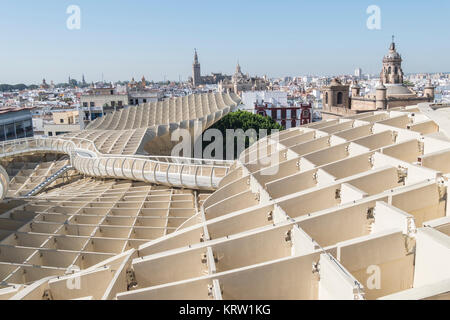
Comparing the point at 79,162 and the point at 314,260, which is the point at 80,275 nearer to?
Result: the point at 314,260

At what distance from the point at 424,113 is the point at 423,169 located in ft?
23.9

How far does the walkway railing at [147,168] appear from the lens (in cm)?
1817

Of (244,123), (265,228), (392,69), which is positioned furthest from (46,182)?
(392,69)

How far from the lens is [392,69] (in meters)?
78.8

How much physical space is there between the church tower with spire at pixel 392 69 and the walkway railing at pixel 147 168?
220 ft

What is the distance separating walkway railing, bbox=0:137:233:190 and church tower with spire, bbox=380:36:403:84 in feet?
220

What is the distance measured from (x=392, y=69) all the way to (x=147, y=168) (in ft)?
239

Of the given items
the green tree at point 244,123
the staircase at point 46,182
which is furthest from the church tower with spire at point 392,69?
the staircase at point 46,182

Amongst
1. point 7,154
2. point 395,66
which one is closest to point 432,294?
point 7,154

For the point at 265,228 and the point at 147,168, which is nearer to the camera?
the point at 265,228

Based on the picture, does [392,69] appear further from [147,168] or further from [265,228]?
[265,228]

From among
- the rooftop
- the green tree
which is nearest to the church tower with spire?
the green tree

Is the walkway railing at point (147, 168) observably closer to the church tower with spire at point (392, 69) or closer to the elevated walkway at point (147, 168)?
the elevated walkway at point (147, 168)

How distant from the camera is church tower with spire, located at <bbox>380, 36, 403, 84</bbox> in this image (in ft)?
255
